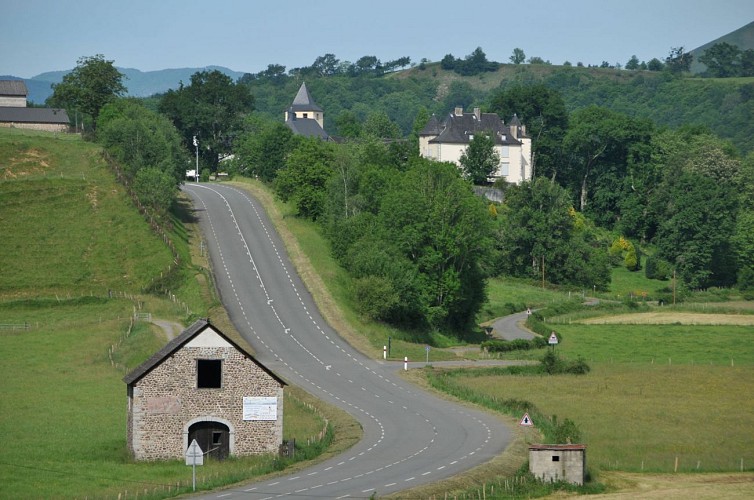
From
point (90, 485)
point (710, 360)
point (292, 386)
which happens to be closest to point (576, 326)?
point (710, 360)

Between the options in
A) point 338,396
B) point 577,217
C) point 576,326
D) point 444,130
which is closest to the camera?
point 338,396

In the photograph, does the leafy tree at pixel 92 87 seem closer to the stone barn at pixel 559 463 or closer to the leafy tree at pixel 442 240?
the leafy tree at pixel 442 240

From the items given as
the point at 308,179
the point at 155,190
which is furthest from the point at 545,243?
the point at 155,190

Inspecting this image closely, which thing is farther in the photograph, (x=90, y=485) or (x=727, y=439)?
(x=727, y=439)

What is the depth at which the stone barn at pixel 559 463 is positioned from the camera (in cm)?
5462

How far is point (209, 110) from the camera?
573 feet

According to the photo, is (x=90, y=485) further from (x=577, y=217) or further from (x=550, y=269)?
(x=577, y=217)

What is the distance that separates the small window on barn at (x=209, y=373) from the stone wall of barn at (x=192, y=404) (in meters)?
0.16

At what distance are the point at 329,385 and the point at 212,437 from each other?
763 inches

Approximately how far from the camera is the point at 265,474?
182 ft

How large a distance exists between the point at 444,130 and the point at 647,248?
33724 millimetres

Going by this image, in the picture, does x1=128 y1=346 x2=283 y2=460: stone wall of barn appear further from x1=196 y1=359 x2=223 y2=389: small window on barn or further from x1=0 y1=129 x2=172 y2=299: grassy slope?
x1=0 y1=129 x2=172 y2=299: grassy slope

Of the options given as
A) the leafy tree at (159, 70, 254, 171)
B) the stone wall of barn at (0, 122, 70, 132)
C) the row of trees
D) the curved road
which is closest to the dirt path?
the curved road

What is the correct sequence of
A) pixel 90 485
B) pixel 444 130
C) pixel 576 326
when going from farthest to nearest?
pixel 444 130 < pixel 576 326 < pixel 90 485
